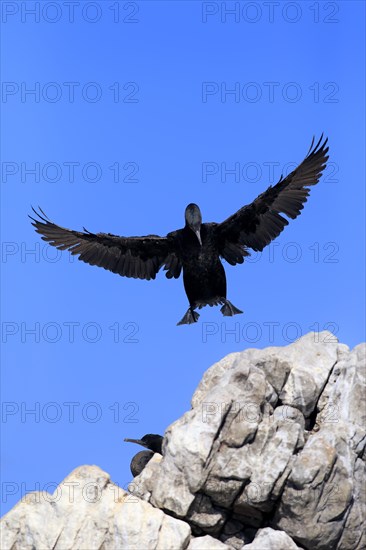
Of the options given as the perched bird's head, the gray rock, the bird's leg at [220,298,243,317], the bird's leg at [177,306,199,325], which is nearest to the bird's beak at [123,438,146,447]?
the bird's leg at [177,306,199,325]

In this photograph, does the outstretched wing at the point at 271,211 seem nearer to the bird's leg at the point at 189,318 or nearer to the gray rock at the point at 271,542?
the bird's leg at the point at 189,318

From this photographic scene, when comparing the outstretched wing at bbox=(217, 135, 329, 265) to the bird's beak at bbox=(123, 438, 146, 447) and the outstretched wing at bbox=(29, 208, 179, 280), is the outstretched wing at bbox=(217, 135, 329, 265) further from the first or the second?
the bird's beak at bbox=(123, 438, 146, 447)

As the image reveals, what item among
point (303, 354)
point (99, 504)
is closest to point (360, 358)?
point (303, 354)

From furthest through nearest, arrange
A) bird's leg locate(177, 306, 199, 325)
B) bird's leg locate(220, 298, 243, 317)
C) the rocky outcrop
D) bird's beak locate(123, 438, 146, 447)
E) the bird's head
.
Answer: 1. bird's leg locate(177, 306, 199, 325)
2. bird's leg locate(220, 298, 243, 317)
3. bird's beak locate(123, 438, 146, 447)
4. the bird's head
5. the rocky outcrop

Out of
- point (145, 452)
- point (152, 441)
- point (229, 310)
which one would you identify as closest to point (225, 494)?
point (152, 441)

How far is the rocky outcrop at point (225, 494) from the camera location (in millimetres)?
18906

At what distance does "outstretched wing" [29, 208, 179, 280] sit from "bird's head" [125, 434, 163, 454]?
4.60 meters

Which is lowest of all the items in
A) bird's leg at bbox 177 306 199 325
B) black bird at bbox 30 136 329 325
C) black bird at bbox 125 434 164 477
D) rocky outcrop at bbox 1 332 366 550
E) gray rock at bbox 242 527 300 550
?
gray rock at bbox 242 527 300 550

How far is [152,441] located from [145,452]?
370 millimetres

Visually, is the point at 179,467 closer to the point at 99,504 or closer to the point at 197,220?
the point at 99,504

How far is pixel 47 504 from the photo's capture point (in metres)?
19.4

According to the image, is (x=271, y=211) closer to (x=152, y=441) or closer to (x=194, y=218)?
(x=194, y=218)

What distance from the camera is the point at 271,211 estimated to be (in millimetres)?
23547

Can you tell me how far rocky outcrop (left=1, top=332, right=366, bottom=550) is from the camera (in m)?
18.9
